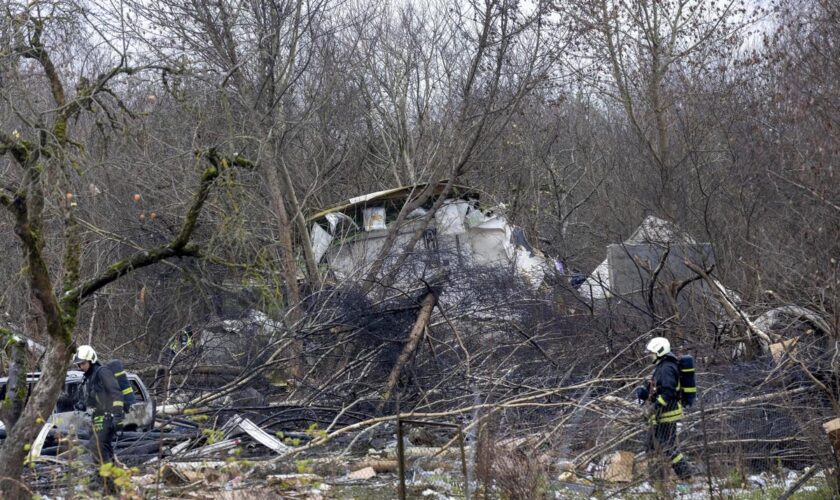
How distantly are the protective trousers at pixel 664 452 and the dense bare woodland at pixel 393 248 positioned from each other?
0.17 metres

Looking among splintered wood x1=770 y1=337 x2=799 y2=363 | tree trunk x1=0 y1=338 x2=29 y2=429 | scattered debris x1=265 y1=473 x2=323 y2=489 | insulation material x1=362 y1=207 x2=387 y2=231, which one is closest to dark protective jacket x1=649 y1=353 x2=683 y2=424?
splintered wood x1=770 y1=337 x2=799 y2=363

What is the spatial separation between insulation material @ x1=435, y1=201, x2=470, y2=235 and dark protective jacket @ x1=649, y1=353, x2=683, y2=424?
9238 millimetres

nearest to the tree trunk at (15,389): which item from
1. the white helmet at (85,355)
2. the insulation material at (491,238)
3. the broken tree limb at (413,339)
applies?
the white helmet at (85,355)

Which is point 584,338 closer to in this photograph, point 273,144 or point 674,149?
point 273,144

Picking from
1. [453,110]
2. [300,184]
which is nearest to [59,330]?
[300,184]

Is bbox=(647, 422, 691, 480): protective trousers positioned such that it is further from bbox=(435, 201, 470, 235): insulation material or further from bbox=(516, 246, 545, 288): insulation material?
bbox=(435, 201, 470, 235): insulation material

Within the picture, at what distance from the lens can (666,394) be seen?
29.5 ft

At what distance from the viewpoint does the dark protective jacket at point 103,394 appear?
28.8 ft

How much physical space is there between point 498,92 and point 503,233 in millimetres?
3103

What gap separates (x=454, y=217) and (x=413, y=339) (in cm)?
614

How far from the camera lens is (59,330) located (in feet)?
22.6

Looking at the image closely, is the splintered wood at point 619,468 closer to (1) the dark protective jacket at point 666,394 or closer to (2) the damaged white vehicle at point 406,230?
(1) the dark protective jacket at point 666,394

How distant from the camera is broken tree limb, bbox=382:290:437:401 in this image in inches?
474

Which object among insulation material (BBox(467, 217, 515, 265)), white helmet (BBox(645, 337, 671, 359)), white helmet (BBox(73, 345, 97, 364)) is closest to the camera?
white helmet (BBox(73, 345, 97, 364))
